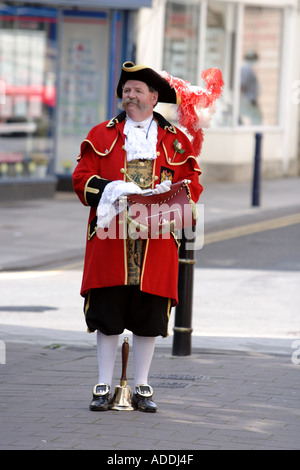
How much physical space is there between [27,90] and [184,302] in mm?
10455

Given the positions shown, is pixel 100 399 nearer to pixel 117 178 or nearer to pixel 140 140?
pixel 117 178

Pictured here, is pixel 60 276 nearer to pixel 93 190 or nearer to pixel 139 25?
pixel 93 190

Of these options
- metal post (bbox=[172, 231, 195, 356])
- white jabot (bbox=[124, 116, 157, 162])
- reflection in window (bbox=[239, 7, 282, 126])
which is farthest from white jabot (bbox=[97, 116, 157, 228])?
reflection in window (bbox=[239, 7, 282, 126])

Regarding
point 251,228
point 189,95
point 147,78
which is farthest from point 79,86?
point 147,78

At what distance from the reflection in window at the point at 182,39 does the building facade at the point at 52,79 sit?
1534 mm

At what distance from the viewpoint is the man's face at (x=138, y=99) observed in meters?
5.60

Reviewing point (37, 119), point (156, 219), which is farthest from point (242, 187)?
point (156, 219)

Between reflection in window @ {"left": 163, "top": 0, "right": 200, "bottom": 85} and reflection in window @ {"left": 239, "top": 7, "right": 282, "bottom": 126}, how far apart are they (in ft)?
3.99

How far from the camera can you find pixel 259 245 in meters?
13.2

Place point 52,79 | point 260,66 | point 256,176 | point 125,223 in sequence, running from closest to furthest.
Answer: point 125,223 → point 256,176 → point 52,79 → point 260,66

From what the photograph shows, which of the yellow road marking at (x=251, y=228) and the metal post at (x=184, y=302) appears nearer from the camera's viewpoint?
the metal post at (x=184, y=302)

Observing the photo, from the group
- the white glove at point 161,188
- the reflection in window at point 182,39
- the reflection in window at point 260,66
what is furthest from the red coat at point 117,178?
the reflection in window at point 260,66

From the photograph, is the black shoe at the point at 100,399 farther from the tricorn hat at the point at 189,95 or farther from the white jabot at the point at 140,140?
the tricorn hat at the point at 189,95

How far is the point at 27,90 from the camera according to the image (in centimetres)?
1708
